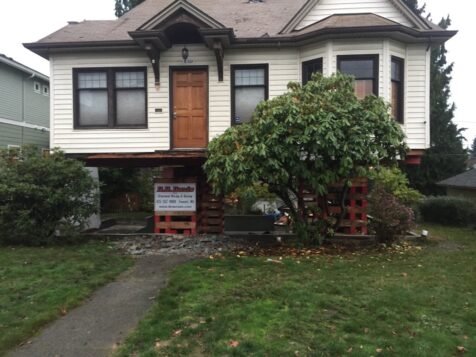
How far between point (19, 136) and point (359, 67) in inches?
687

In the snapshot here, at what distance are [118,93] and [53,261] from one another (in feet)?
18.4

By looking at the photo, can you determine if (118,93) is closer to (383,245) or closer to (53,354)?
(383,245)

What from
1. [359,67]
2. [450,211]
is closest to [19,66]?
[359,67]

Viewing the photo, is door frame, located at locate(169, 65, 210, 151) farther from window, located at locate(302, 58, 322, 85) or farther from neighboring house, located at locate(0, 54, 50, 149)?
neighboring house, located at locate(0, 54, 50, 149)

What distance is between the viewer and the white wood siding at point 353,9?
41.6 feet

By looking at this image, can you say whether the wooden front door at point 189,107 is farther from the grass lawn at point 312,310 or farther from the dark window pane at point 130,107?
the grass lawn at point 312,310

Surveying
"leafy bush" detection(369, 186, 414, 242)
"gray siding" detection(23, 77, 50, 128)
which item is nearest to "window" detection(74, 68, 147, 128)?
"leafy bush" detection(369, 186, 414, 242)

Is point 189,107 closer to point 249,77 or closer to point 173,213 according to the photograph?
point 249,77

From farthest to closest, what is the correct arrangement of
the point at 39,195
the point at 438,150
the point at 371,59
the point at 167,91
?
the point at 438,150
the point at 167,91
the point at 371,59
the point at 39,195

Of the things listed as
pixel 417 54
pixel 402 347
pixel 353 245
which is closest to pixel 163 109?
pixel 353 245

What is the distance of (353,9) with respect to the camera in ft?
42.0

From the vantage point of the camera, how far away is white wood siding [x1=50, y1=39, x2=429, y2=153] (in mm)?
12305

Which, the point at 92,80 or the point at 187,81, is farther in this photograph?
the point at 92,80

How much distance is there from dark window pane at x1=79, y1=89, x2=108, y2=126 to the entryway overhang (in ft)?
6.04
